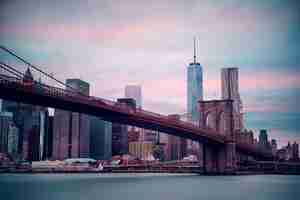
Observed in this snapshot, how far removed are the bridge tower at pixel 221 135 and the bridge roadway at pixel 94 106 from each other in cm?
44

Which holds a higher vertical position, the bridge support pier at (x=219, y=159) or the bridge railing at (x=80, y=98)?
the bridge railing at (x=80, y=98)

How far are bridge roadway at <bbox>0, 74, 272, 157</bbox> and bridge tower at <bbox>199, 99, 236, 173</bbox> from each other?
1.45ft

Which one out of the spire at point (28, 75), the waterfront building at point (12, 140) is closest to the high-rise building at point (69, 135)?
the waterfront building at point (12, 140)

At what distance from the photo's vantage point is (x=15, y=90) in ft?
40.0

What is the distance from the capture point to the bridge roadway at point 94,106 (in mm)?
12451

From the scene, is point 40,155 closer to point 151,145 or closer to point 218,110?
point 151,145

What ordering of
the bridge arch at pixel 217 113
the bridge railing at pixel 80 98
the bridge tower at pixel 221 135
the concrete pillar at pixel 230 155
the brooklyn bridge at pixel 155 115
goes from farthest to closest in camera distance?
the bridge arch at pixel 217 113, the bridge tower at pixel 221 135, the concrete pillar at pixel 230 155, the brooklyn bridge at pixel 155 115, the bridge railing at pixel 80 98

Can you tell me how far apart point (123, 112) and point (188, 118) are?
20490 millimetres

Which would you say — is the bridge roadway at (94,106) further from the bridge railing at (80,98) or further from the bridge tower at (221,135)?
the bridge tower at (221,135)

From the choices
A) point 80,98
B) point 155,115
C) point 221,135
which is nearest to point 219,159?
point 221,135

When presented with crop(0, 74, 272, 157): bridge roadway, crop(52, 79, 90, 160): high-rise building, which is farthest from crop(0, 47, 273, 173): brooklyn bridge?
crop(52, 79, 90, 160): high-rise building

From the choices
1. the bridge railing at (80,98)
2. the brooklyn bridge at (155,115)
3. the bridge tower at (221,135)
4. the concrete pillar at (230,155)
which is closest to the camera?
the bridge railing at (80,98)

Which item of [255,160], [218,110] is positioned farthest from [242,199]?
[255,160]

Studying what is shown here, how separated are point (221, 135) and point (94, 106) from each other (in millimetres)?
7631
